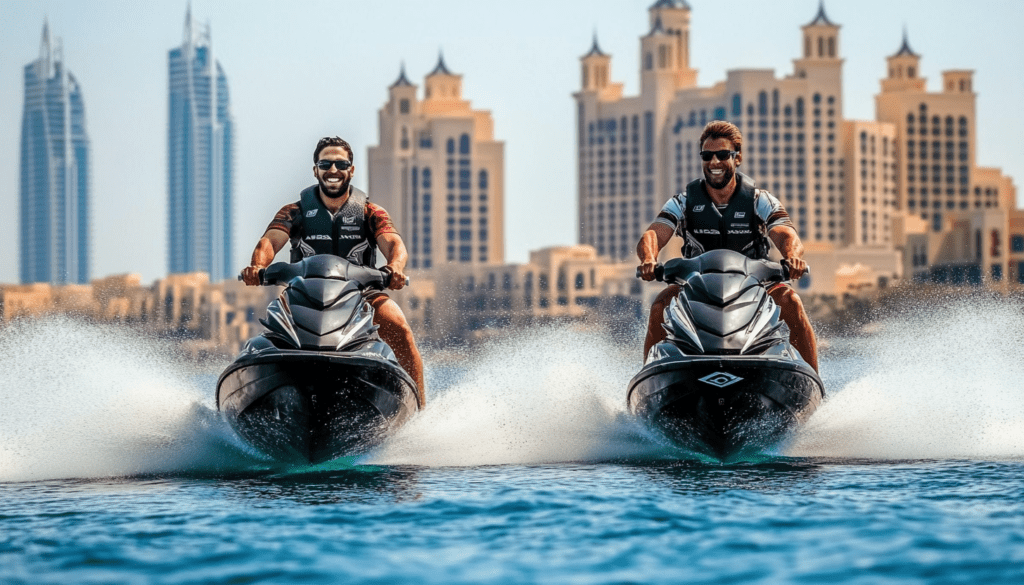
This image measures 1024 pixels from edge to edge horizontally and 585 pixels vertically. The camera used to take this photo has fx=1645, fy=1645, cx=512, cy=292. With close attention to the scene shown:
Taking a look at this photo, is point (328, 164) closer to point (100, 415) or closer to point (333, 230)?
point (333, 230)

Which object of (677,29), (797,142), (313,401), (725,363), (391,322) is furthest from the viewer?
(677,29)

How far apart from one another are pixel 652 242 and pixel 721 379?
142cm

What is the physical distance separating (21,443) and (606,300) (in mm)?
108563

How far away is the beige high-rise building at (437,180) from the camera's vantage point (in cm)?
16462

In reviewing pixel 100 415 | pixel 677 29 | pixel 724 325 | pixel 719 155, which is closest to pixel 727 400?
pixel 724 325

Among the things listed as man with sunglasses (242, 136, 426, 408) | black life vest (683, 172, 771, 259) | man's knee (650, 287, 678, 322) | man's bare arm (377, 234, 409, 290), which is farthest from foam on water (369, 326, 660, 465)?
black life vest (683, 172, 771, 259)

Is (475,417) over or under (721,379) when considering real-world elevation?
under

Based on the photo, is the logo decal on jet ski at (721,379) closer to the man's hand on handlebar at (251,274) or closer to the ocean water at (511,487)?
the ocean water at (511,487)

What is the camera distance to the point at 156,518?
351 inches

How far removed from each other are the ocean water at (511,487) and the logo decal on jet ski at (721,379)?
0.58m

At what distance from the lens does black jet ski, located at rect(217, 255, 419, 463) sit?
10.1 m

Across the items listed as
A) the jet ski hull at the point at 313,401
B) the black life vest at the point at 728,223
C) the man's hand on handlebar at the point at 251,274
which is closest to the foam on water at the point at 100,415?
the jet ski hull at the point at 313,401

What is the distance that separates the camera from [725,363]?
10242 millimetres

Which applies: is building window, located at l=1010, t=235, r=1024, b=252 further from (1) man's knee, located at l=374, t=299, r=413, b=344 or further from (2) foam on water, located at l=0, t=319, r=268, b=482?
(1) man's knee, located at l=374, t=299, r=413, b=344
